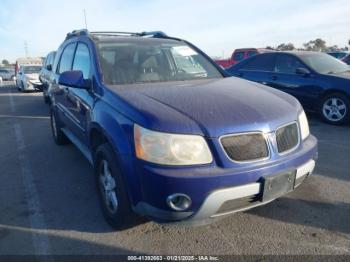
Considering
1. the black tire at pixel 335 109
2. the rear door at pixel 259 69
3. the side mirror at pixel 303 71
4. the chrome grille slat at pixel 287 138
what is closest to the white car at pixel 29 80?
the rear door at pixel 259 69

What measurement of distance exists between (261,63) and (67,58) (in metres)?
4.90

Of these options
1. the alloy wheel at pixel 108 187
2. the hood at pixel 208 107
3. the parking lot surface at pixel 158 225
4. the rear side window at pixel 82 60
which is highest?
the rear side window at pixel 82 60

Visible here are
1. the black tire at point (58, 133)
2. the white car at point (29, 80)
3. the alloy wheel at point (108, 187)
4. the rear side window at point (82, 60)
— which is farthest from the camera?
the white car at point (29, 80)

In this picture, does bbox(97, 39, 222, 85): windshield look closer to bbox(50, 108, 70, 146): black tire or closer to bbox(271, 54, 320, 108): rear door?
bbox(50, 108, 70, 146): black tire

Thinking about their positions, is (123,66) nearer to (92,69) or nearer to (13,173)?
(92,69)

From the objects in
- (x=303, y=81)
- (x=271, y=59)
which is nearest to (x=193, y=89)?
(x=303, y=81)

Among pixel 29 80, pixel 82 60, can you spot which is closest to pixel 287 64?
pixel 82 60

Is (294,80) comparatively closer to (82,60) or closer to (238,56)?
(82,60)

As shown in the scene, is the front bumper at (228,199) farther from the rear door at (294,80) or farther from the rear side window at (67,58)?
the rear door at (294,80)

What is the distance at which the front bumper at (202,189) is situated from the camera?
2.50 m

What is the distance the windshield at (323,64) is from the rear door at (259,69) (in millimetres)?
799

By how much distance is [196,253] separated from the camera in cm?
288

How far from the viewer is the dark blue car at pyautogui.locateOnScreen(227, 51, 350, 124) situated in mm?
6906

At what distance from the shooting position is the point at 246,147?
8.65 ft
